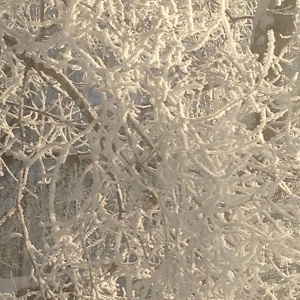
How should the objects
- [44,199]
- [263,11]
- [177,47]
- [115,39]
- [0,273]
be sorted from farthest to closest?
[0,273], [44,199], [263,11], [115,39], [177,47]

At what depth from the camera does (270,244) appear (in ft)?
6.26

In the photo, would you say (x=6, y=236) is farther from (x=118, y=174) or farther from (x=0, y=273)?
(x=118, y=174)

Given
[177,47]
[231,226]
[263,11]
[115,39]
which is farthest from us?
[263,11]

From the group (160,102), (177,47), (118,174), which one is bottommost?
(118,174)

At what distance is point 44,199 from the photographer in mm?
6434

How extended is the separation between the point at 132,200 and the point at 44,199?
4502 mm

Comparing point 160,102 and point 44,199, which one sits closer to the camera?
point 160,102

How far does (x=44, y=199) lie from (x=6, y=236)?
27.2 inches

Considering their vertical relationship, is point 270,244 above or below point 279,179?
below

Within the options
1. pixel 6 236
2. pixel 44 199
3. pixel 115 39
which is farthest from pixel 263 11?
pixel 6 236

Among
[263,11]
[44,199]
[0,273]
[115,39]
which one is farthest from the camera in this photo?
[0,273]

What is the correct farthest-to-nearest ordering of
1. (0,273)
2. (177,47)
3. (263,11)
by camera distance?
(0,273) < (263,11) < (177,47)

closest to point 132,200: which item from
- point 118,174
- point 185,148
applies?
point 118,174

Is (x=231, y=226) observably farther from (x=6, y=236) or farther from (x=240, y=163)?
(x=6, y=236)
